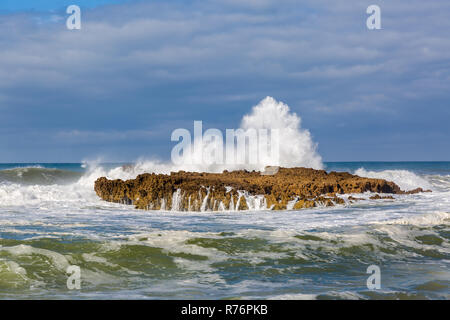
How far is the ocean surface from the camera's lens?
5344 millimetres

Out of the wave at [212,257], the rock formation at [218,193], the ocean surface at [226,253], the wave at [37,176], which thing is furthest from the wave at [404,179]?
the wave at [37,176]

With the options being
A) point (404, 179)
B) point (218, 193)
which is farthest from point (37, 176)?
point (404, 179)

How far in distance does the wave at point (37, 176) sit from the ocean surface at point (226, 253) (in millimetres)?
15364

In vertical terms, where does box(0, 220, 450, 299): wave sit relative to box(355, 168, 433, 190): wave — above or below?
Result: below

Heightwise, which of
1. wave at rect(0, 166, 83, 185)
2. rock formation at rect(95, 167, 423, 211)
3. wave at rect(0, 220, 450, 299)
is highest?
wave at rect(0, 166, 83, 185)

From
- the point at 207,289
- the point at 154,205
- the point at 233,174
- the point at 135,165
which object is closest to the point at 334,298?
the point at 207,289

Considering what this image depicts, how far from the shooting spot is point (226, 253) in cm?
716

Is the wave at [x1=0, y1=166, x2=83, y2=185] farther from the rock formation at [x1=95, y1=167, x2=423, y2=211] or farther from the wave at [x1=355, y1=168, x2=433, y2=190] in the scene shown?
the wave at [x1=355, y1=168, x2=433, y2=190]

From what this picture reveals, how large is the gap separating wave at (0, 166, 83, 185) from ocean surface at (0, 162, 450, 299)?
15.4 m

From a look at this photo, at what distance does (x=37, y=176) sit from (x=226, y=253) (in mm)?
22721

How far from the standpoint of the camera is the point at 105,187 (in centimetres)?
1387

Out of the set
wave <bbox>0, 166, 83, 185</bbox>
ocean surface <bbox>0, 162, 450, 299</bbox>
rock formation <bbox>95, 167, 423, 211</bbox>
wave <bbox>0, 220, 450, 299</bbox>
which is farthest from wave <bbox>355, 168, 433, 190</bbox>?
wave <bbox>0, 166, 83, 185</bbox>

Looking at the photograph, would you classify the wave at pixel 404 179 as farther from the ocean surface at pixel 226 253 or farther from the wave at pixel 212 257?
the wave at pixel 212 257

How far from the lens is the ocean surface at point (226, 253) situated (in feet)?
17.5
